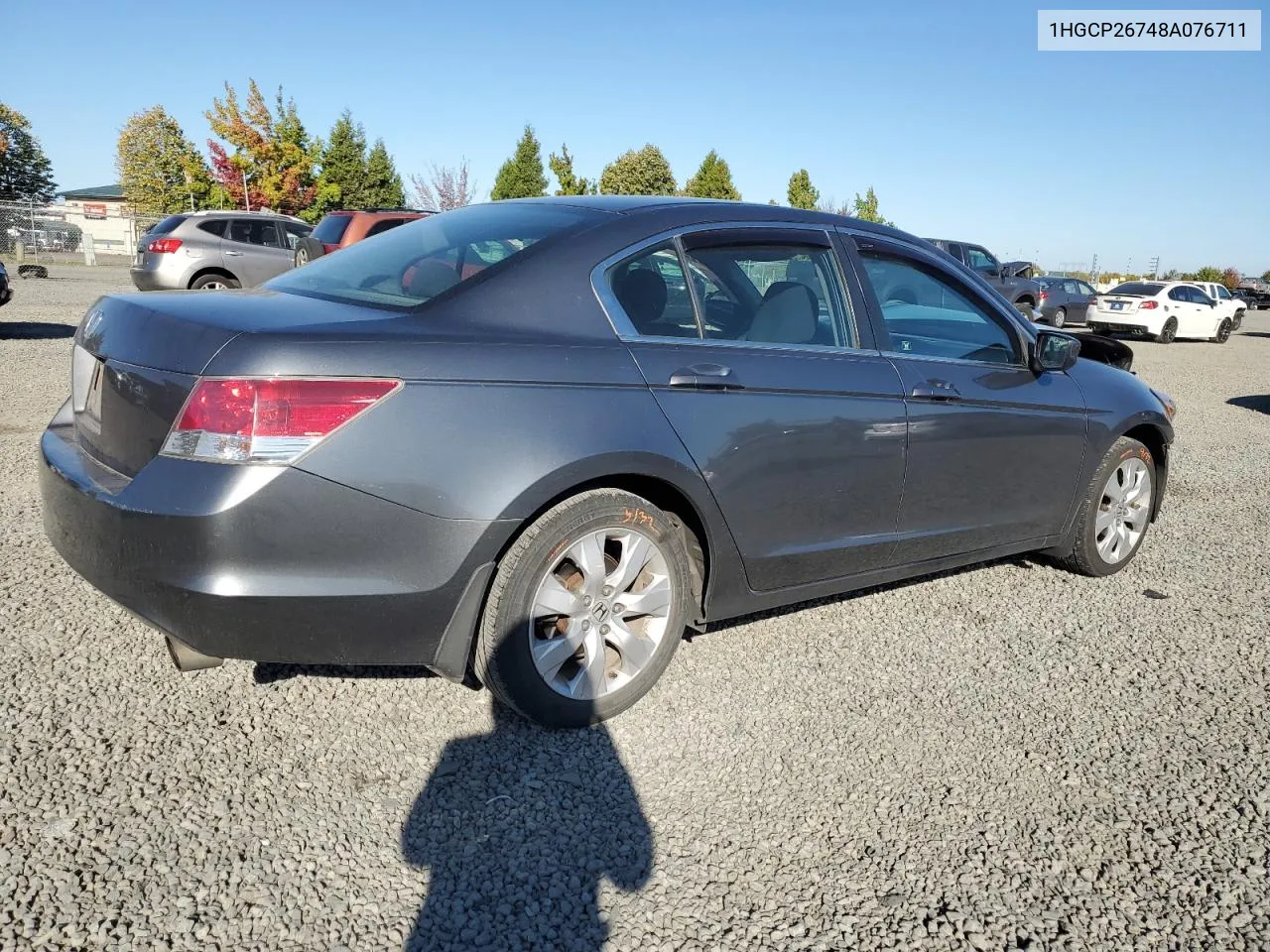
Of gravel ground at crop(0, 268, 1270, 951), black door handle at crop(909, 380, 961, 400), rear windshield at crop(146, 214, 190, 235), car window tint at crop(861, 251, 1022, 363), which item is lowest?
gravel ground at crop(0, 268, 1270, 951)

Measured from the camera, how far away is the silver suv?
589 inches

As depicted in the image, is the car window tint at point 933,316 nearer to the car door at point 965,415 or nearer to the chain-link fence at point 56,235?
the car door at point 965,415

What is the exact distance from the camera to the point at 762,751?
3084mm

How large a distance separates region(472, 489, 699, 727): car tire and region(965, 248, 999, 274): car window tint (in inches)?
835

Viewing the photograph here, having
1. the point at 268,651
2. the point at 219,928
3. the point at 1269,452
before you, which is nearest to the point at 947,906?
the point at 219,928

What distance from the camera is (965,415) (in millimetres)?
4004

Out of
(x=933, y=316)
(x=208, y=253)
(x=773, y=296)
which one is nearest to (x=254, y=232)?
(x=208, y=253)

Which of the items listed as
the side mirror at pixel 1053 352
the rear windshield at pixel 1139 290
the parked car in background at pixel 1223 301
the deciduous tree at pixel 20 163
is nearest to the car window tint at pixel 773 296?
the side mirror at pixel 1053 352

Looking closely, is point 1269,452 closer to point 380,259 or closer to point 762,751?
point 762,751

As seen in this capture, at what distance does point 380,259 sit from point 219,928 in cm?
214

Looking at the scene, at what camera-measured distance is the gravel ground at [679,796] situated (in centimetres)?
227

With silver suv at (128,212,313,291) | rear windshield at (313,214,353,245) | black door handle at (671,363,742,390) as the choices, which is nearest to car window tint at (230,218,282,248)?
silver suv at (128,212,313,291)

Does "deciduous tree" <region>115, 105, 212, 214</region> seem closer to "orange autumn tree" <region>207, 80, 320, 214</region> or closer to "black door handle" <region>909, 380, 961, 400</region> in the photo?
"orange autumn tree" <region>207, 80, 320, 214</region>

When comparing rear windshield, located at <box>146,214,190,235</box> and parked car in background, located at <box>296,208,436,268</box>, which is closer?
parked car in background, located at <box>296,208,436,268</box>
